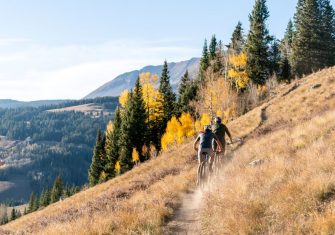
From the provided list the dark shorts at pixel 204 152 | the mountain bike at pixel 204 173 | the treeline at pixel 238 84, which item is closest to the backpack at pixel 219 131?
the mountain bike at pixel 204 173

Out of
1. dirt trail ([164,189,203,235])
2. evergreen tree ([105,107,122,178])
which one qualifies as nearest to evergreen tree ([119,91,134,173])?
evergreen tree ([105,107,122,178])

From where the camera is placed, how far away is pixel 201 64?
274 feet

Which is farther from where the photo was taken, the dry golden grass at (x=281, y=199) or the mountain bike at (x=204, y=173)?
the mountain bike at (x=204, y=173)

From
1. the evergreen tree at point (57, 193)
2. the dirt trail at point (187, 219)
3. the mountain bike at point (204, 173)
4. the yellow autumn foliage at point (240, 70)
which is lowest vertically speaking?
the evergreen tree at point (57, 193)

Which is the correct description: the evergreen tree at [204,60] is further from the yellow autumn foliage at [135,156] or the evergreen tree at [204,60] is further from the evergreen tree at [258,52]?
the yellow autumn foliage at [135,156]

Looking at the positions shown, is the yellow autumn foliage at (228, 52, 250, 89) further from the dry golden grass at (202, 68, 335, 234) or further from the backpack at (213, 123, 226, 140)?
A: the dry golden grass at (202, 68, 335, 234)

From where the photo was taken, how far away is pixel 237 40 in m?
77.0

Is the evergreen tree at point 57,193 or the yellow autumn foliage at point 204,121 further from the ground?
the yellow autumn foliage at point 204,121

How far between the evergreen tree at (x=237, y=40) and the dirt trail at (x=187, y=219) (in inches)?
2320

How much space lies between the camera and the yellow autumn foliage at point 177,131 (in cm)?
6280

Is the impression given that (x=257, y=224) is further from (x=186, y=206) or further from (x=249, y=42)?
(x=249, y=42)

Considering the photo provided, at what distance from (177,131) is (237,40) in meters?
24.6

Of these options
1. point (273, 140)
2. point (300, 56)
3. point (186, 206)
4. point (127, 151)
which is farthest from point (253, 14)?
point (186, 206)

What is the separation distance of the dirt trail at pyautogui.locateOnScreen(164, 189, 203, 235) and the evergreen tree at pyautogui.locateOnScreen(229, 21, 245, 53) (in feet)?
193
